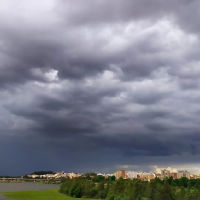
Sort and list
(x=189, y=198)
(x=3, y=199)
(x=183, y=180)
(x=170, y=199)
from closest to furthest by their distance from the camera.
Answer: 1. (x=189, y=198)
2. (x=170, y=199)
3. (x=3, y=199)
4. (x=183, y=180)

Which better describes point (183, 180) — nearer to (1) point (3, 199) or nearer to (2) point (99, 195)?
(2) point (99, 195)

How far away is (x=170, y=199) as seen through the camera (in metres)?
61.5

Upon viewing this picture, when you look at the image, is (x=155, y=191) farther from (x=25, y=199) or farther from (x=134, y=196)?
(x=25, y=199)

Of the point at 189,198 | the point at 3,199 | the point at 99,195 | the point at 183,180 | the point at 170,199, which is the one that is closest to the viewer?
the point at 189,198

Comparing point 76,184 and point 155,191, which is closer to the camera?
point 155,191

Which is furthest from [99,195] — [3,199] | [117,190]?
[3,199]

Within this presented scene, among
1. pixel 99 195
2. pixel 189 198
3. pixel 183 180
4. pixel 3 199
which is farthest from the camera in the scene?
pixel 183 180

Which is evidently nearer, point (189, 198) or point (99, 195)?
point (189, 198)

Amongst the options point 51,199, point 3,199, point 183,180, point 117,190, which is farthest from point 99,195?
point 183,180

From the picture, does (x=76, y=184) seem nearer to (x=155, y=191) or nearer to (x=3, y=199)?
(x=3, y=199)

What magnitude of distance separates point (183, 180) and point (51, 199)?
329 ft

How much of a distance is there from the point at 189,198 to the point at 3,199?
4430 cm

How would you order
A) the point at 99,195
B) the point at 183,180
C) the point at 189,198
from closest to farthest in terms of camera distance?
the point at 189,198
the point at 99,195
the point at 183,180

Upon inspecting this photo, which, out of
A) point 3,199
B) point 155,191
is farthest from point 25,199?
point 155,191
